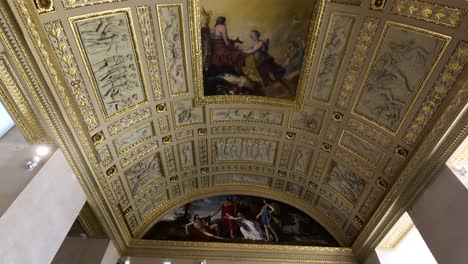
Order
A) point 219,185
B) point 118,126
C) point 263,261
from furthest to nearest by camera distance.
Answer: point 219,185 → point 263,261 → point 118,126

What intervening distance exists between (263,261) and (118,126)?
6843mm

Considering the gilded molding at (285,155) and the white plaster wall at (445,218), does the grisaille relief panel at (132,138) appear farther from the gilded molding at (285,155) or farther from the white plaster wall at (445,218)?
the white plaster wall at (445,218)

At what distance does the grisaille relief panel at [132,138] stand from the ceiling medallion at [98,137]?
51 cm

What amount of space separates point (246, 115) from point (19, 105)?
6378mm

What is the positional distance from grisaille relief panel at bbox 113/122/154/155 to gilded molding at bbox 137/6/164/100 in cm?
123

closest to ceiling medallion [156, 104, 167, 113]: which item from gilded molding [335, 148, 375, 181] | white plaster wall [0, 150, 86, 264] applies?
white plaster wall [0, 150, 86, 264]

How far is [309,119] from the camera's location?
1080 cm

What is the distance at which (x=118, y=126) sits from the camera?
9797mm

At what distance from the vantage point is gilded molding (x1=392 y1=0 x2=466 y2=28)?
22.5ft

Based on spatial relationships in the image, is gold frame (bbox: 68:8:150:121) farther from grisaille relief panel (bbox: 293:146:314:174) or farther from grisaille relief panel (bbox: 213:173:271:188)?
grisaille relief panel (bbox: 293:146:314:174)

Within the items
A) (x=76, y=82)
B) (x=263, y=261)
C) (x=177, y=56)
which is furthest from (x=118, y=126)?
(x=263, y=261)

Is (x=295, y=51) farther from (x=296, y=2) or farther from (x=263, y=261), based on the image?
(x=263, y=261)

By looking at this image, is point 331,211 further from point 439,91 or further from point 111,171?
point 111,171

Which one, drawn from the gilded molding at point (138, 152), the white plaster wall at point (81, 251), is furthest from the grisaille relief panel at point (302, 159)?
the white plaster wall at point (81, 251)
